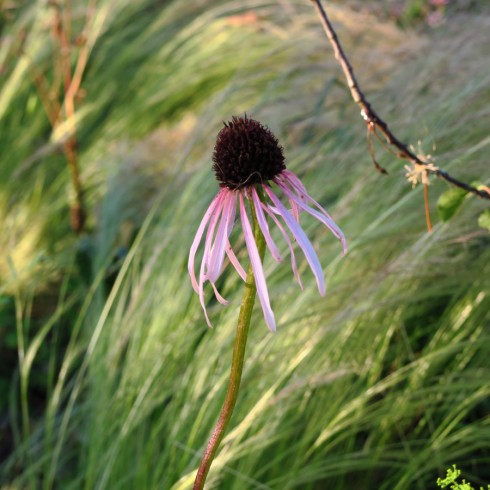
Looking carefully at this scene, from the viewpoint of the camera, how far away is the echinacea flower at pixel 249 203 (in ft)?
2.71

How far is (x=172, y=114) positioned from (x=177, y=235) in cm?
131

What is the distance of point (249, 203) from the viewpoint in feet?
2.99

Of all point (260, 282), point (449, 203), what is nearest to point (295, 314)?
point (449, 203)

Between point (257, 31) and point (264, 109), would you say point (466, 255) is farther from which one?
point (257, 31)

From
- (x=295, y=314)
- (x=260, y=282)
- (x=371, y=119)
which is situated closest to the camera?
(x=260, y=282)

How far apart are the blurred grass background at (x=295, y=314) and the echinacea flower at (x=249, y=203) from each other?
1.49ft

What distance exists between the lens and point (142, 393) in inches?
66.6

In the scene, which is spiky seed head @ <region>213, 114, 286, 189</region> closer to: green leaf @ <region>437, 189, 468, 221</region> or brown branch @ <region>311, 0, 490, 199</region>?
brown branch @ <region>311, 0, 490, 199</region>

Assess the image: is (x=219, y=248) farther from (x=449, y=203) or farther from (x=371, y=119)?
(x=449, y=203)

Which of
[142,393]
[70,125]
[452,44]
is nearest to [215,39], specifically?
[70,125]

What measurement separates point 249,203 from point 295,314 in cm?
82

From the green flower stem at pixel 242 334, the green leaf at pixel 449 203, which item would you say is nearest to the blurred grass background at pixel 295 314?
the green leaf at pixel 449 203

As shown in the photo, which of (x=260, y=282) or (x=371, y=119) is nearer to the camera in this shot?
(x=260, y=282)

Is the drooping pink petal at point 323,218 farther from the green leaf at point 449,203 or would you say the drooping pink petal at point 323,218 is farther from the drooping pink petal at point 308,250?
the green leaf at point 449,203
